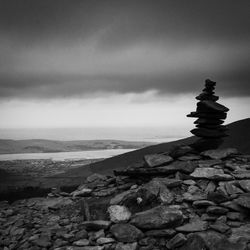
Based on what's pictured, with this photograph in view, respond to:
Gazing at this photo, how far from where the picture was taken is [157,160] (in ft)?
50.0

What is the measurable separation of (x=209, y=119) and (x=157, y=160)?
4.62 meters

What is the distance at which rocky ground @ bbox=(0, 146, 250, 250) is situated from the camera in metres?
9.74

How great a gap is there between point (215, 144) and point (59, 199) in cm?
1047

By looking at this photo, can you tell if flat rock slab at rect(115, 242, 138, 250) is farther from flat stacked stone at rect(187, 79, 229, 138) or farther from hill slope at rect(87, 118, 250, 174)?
hill slope at rect(87, 118, 250, 174)

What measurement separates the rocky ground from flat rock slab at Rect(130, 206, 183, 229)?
0.04 m

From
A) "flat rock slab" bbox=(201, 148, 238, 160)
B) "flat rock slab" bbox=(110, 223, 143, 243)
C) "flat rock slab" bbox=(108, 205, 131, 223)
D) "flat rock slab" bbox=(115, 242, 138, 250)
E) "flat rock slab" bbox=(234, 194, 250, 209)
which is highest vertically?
"flat rock slab" bbox=(201, 148, 238, 160)

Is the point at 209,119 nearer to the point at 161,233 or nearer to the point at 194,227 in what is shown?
the point at 194,227

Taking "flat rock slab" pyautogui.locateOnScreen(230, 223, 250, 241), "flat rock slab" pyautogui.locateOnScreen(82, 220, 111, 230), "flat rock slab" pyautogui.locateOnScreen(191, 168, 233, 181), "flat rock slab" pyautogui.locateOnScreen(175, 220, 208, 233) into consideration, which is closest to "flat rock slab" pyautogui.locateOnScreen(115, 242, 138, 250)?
"flat rock slab" pyautogui.locateOnScreen(82, 220, 111, 230)

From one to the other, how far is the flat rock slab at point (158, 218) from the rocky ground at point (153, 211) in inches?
1.4

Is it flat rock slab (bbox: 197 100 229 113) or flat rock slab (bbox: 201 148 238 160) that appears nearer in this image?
flat rock slab (bbox: 201 148 238 160)

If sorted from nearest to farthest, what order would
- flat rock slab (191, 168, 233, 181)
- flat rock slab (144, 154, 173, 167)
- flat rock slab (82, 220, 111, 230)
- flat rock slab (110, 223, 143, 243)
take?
flat rock slab (110, 223, 143, 243)
flat rock slab (82, 220, 111, 230)
flat rock slab (191, 168, 233, 181)
flat rock slab (144, 154, 173, 167)

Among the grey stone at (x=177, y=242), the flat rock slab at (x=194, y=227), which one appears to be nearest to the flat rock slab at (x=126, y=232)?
the grey stone at (x=177, y=242)

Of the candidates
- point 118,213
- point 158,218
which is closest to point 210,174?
point 158,218

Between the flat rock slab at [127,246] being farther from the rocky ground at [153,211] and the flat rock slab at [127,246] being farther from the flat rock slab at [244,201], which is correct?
the flat rock slab at [244,201]
